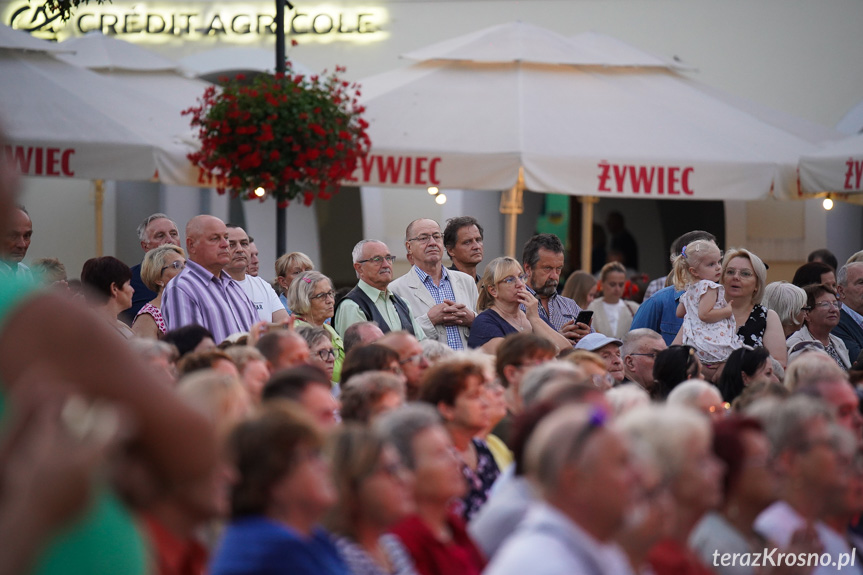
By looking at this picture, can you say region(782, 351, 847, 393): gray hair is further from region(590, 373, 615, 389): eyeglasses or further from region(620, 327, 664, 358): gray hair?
region(620, 327, 664, 358): gray hair

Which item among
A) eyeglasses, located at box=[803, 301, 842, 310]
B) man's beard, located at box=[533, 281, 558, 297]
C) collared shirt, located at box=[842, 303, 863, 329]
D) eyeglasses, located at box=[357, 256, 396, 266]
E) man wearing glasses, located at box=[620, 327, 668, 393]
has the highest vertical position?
eyeglasses, located at box=[357, 256, 396, 266]

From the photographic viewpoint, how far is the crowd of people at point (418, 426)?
151cm

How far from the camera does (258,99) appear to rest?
9.60 metres

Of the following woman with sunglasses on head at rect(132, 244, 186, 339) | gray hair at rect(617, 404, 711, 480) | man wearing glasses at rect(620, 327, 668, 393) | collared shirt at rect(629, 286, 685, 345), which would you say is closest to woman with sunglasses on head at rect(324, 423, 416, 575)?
gray hair at rect(617, 404, 711, 480)

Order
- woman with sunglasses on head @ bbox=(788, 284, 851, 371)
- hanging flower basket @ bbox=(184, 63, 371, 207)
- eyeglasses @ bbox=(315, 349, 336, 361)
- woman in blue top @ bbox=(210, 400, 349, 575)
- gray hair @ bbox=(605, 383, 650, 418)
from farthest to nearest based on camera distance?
1. hanging flower basket @ bbox=(184, 63, 371, 207)
2. woman with sunglasses on head @ bbox=(788, 284, 851, 371)
3. eyeglasses @ bbox=(315, 349, 336, 361)
4. gray hair @ bbox=(605, 383, 650, 418)
5. woman in blue top @ bbox=(210, 400, 349, 575)

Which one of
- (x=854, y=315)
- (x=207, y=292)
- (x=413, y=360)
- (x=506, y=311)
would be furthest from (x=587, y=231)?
(x=413, y=360)

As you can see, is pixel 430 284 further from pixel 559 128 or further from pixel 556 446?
pixel 556 446

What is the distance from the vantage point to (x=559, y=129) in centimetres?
1030

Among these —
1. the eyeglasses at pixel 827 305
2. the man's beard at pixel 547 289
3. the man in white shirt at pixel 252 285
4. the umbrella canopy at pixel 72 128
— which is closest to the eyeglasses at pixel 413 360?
the man in white shirt at pixel 252 285

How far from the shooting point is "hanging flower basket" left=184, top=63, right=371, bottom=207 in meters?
9.55

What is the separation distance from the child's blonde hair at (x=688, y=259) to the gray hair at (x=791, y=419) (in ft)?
12.8

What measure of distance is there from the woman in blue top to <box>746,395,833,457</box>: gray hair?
67.2 inches

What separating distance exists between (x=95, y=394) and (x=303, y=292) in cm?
569

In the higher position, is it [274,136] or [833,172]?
[274,136]
